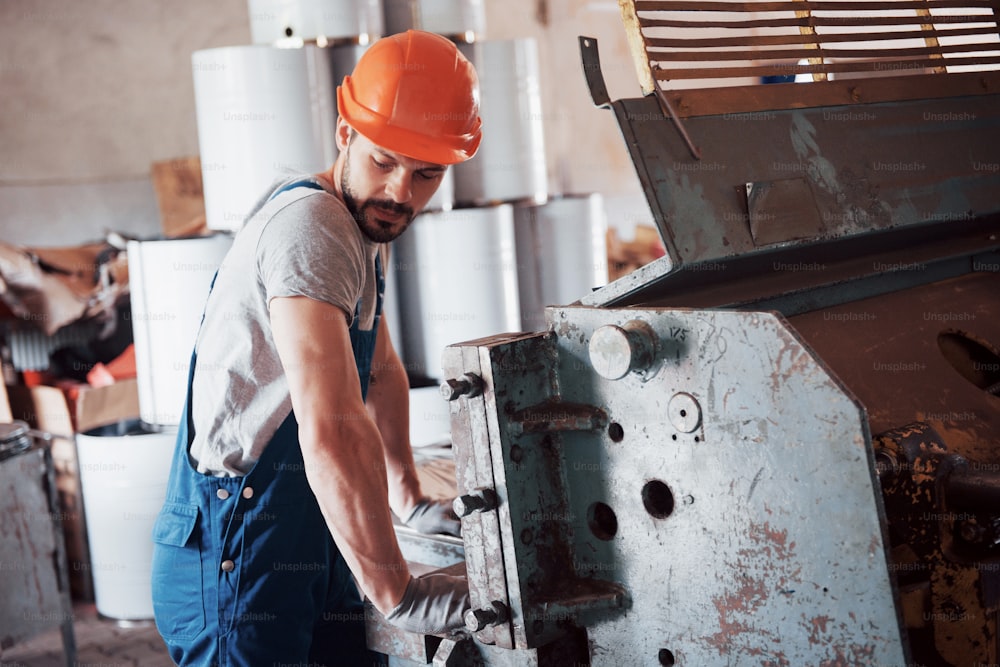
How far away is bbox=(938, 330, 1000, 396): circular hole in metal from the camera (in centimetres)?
162

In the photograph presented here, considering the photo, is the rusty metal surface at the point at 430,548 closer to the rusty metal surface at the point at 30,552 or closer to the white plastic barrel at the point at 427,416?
the white plastic barrel at the point at 427,416

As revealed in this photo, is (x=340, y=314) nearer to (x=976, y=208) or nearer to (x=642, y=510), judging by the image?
(x=642, y=510)

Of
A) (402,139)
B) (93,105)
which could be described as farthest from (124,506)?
(93,105)

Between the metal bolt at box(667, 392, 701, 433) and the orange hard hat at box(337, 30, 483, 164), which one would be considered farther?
the orange hard hat at box(337, 30, 483, 164)

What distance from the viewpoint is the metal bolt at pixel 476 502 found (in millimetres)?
1207

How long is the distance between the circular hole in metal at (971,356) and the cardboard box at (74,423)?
3.06 metres

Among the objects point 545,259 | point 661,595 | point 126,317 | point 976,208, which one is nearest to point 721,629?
point 661,595

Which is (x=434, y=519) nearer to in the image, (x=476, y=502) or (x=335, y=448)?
(x=335, y=448)

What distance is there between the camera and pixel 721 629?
114cm

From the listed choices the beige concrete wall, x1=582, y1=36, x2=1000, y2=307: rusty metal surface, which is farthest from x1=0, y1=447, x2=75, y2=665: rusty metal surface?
the beige concrete wall

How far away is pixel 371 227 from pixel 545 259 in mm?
1899

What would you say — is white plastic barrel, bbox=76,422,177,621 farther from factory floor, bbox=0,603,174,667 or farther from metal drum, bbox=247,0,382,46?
metal drum, bbox=247,0,382,46

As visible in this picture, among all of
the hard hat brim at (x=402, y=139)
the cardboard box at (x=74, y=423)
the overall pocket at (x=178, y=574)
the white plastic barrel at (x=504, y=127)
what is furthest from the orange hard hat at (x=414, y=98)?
the cardboard box at (x=74, y=423)

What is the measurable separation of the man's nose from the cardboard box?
2579 mm
